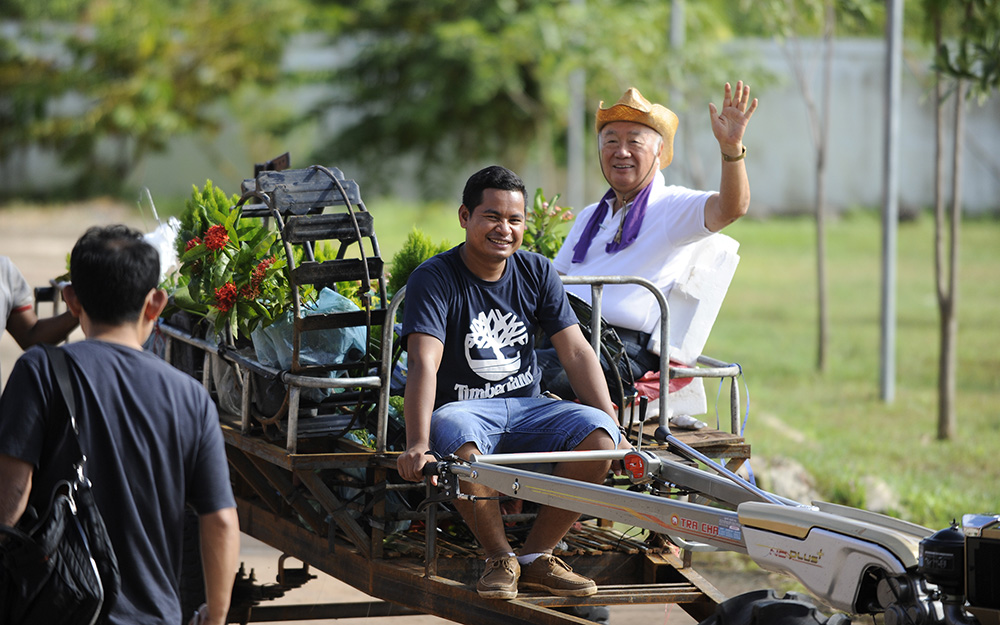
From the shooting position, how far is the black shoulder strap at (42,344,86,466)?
8.82 ft

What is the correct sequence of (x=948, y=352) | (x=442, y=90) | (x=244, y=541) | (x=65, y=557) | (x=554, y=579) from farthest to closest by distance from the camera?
1. (x=442, y=90)
2. (x=948, y=352)
3. (x=244, y=541)
4. (x=554, y=579)
5. (x=65, y=557)

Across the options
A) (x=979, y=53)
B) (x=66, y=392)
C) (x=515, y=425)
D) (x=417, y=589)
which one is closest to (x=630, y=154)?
(x=515, y=425)

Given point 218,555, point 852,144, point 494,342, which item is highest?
point 852,144

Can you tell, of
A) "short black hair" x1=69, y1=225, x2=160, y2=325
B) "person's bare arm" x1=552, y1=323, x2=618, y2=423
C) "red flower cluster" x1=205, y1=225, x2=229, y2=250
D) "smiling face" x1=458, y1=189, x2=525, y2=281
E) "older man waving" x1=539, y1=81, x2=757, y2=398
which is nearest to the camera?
"short black hair" x1=69, y1=225, x2=160, y2=325

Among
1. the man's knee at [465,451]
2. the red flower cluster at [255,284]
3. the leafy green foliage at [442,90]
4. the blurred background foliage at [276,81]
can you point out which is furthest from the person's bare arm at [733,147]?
the blurred background foliage at [276,81]

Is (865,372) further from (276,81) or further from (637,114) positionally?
(276,81)

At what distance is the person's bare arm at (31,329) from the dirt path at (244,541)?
3.69 ft

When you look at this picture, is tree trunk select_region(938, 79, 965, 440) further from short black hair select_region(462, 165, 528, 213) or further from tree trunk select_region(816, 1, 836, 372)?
short black hair select_region(462, 165, 528, 213)

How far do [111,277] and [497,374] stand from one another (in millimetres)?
1876

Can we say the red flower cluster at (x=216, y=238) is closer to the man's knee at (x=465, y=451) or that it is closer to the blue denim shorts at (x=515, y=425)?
the blue denim shorts at (x=515, y=425)

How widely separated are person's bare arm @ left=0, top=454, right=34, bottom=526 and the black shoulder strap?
114 millimetres

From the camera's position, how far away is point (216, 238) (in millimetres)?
4699

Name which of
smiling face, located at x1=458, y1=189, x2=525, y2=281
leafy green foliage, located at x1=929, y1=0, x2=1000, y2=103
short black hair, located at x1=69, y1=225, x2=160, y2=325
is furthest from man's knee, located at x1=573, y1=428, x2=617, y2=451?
leafy green foliage, located at x1=929, y1=0, x2=1000, y2=103

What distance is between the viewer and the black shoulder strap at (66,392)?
2688mm
